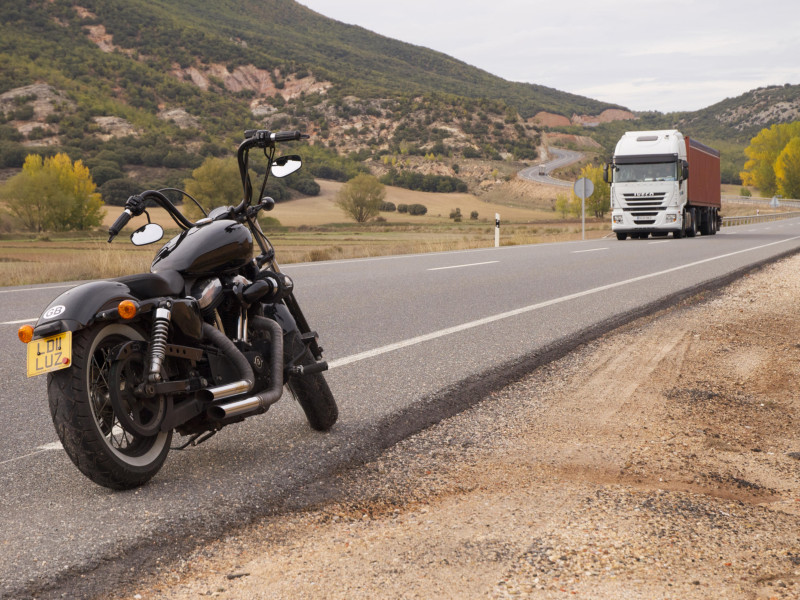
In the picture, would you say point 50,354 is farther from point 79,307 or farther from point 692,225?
point 692,225

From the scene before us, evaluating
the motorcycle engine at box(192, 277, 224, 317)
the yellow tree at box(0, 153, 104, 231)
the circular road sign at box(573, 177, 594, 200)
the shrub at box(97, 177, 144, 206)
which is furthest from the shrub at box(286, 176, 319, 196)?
the motorcycle engine at box(192, 277, 224, 317)

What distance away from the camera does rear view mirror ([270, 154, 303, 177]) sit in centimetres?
410

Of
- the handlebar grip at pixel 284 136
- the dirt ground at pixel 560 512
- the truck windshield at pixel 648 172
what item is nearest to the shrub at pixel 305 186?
the truck windshield at pixel 648 172

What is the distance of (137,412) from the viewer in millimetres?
3357

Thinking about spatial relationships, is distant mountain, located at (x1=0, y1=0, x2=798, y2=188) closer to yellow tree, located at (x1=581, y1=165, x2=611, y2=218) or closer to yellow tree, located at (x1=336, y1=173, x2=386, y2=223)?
yellow tree, located at (x1=336, y1=173, x2=386, y2=223)

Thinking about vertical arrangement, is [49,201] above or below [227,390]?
above

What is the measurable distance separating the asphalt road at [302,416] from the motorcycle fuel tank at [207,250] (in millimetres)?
960

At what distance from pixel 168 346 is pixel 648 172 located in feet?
85.5

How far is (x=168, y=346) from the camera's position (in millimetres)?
3375

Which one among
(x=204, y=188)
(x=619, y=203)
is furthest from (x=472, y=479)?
(x=204, y=188)

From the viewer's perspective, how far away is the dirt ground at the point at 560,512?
256cm

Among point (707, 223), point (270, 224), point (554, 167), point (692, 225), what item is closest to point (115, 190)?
point (270, 224)

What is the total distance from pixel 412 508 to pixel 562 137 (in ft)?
553

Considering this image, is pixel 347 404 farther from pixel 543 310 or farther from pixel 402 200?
pixel 402 200
